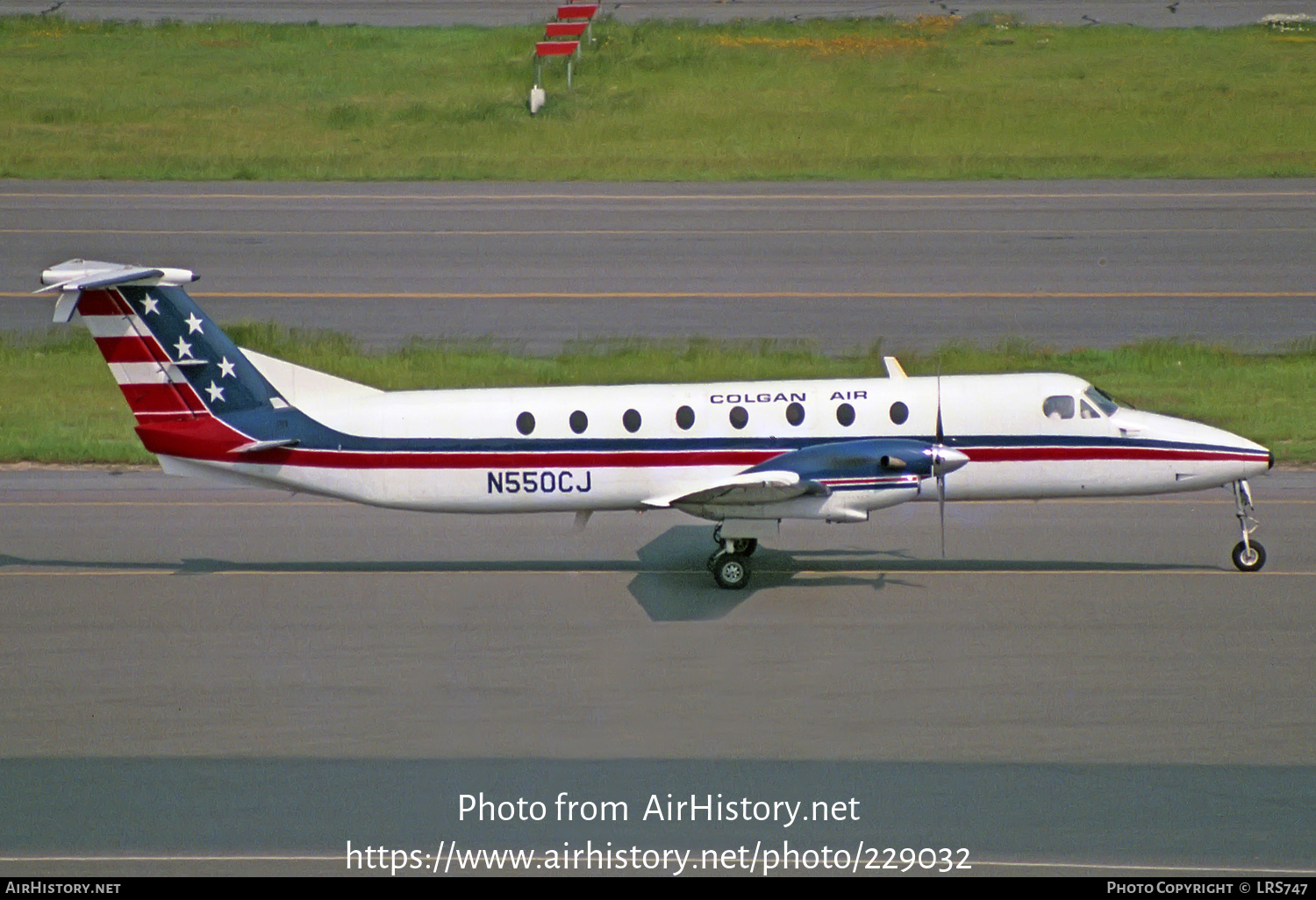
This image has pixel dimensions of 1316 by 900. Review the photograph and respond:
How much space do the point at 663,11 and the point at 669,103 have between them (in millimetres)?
16007

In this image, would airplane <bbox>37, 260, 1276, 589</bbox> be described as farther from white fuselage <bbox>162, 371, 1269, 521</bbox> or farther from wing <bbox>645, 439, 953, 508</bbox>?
wing <bbox>645, 439, 953, 508</bbox>

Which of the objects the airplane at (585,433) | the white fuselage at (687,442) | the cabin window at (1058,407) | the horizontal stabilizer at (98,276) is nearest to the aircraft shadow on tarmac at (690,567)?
the airplane at (585,433)

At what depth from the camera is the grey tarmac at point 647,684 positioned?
41.3 ft

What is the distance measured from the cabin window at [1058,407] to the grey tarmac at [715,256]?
1201 centimetres

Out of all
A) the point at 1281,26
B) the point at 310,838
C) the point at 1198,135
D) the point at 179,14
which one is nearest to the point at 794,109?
the point at 1198,135

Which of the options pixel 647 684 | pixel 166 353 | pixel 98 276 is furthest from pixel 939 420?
pixel 98 276

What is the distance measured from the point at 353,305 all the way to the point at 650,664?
2127 centimetres

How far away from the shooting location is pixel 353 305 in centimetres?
3550

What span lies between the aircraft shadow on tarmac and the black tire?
102mm

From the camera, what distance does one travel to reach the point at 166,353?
1908 centimetres

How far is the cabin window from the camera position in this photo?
63.1 ft

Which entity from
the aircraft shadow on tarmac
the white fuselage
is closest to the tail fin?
the white fuselage

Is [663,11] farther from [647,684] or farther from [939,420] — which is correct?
[647,684]

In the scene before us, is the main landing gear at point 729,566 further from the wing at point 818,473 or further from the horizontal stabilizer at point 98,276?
the horizontal stabilizer at point 98,276
